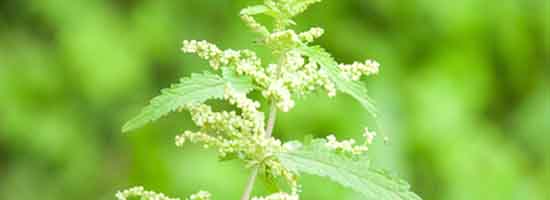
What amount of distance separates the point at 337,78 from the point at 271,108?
0.27ft

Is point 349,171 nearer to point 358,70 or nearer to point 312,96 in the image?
point 358,70

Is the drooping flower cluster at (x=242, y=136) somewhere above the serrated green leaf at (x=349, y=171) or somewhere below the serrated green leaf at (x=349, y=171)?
above

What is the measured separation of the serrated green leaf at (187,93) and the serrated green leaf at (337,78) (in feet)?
0.24

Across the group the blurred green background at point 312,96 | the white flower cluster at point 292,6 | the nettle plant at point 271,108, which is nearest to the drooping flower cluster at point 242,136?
the nettle plant at point 271,108

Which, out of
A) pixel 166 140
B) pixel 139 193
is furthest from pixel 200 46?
pixel 166 140

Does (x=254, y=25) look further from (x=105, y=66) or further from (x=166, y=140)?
(x=105, y=66)

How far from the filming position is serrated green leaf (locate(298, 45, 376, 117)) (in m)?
1.13

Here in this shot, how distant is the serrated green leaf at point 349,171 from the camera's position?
1079 mm

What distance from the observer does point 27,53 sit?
Result: 4.48 meters

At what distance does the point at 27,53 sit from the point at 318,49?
344cm

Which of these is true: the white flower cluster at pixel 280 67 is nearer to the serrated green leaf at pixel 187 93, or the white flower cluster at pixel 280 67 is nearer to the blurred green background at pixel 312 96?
the serrated green leaf at pixel 187 93

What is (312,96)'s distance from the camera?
386cm

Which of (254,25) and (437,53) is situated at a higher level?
(437,53)

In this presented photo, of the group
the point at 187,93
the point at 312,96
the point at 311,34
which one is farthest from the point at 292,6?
the point at 312,96
